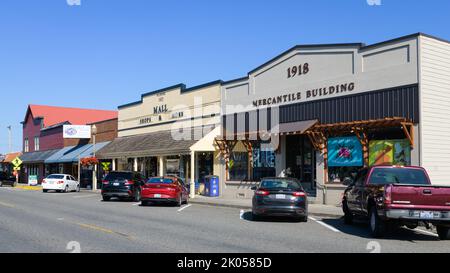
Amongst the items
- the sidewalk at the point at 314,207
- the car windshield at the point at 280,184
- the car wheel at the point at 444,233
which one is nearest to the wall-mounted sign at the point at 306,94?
the sidewalk at the point at 314,207

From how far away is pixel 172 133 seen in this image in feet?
115

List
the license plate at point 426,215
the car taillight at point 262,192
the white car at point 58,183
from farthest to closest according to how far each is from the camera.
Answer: the white car at point 58,183 < the car taillight at point 262,192 < the license plate at point 426,215

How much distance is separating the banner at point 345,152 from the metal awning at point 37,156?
39.1 metres

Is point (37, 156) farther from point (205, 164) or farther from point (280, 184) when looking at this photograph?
point (280, 184)

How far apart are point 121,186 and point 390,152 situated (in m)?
13.6

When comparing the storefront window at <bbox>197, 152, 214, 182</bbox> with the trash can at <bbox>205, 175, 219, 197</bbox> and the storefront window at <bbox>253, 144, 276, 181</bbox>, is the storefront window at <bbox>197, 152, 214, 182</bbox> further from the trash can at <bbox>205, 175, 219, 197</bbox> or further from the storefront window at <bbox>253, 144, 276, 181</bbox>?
the storefront window at <bbox>253, 144, 276, 181</bbox>

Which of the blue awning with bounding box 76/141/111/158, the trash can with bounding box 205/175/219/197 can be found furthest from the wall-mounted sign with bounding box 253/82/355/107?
the blue awning with bounding box 76/141/111/158

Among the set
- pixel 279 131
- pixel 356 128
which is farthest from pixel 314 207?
pixel 279 131

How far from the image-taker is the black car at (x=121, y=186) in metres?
26.8

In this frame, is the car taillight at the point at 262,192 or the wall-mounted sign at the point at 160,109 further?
the wall-mounted sign at the point at 160,109

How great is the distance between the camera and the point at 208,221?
54.0 ft

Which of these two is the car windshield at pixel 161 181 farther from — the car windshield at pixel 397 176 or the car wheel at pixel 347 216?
the car windshield at pixel 397 176

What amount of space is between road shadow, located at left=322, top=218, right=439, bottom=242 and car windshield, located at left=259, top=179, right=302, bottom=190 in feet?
5.03

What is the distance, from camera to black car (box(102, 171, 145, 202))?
88.0 feet
